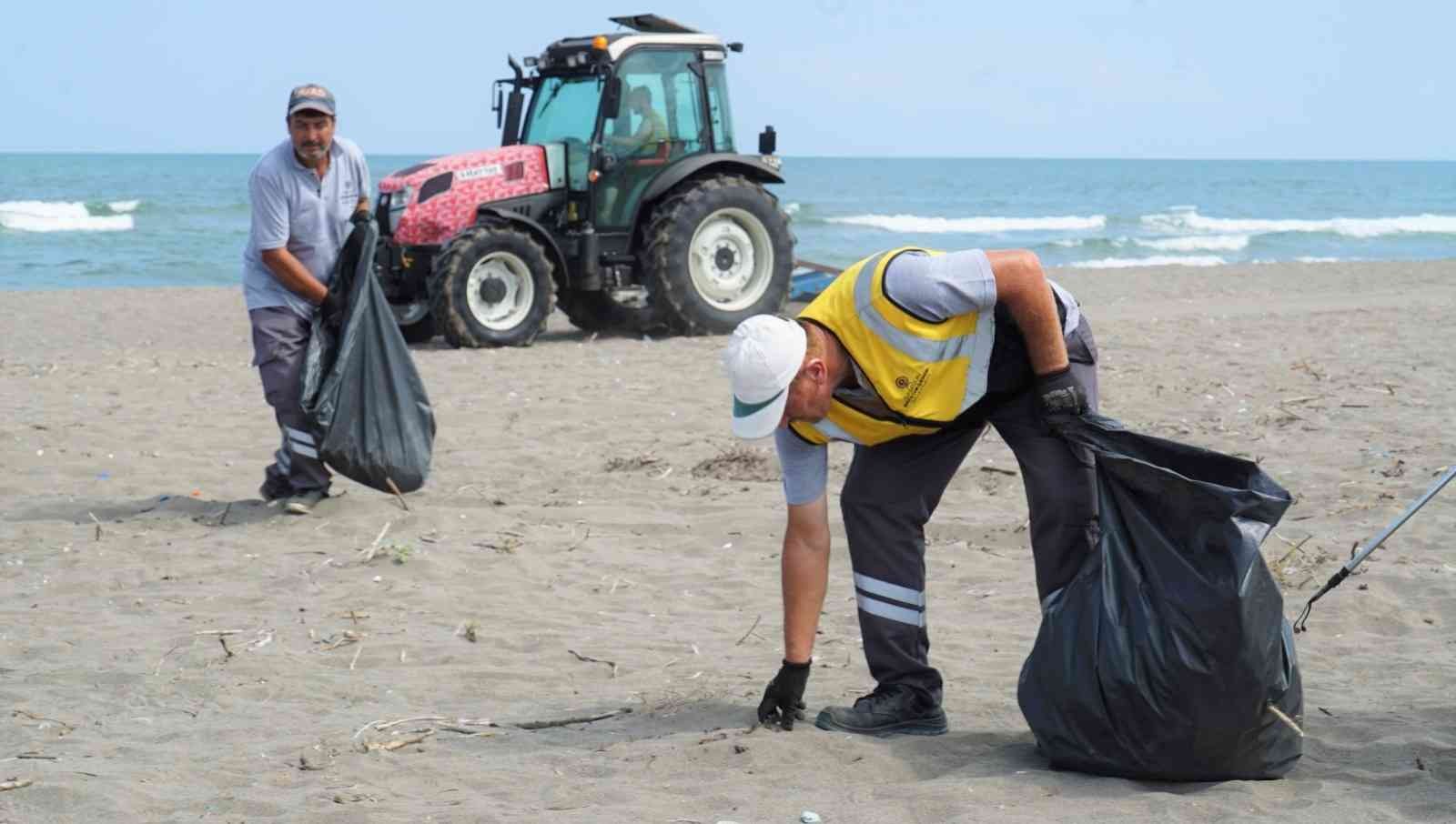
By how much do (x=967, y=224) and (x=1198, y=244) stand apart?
11.3 meters

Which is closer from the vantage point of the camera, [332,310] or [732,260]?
[332,310]

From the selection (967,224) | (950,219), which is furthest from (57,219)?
(950,219)

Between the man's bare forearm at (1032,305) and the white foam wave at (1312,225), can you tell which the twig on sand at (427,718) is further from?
the white foam wave at (1312,225)

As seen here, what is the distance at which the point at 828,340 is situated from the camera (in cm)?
352

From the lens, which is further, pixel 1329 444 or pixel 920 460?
pixel 1329 444

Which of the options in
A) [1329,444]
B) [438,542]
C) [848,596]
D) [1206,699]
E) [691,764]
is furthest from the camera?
[1329,444]

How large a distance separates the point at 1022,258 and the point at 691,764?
4.52ft

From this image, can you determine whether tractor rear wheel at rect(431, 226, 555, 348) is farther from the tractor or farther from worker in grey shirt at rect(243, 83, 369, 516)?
worker in grey shirt at rect(243, 83, 369, 516)

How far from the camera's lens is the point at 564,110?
1212 cm

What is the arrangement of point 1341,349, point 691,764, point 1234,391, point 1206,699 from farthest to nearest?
point 1341,349
point 1234,391
point 691,764
point 1206,699

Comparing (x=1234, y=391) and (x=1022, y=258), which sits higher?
(x=1022, y=258)

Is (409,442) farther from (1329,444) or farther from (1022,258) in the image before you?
(1329,444)

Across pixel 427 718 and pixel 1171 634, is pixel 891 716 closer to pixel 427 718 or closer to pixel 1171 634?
pixel 1171 634

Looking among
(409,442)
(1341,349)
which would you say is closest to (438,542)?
(409,442)
